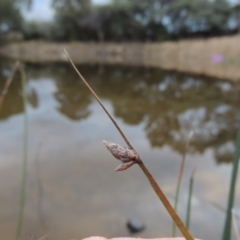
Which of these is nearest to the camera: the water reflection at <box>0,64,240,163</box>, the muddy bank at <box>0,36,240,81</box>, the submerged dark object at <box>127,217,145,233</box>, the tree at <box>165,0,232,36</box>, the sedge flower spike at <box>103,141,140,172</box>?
the sedge flower spike at <box>103,141,140,172</box>

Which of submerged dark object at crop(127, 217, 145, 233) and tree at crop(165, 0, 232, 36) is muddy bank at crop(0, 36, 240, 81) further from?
submerged dark object at crop(127, 217, 145, 233)

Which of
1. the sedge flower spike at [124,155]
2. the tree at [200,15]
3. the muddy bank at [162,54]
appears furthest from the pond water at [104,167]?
the tree at [200,15]

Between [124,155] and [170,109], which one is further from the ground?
[170,109]

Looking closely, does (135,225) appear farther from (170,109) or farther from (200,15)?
(200,15)

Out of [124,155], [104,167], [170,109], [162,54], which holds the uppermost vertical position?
[162,54]

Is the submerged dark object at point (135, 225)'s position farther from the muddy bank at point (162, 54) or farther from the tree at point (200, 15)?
the tree at point (200, 15)

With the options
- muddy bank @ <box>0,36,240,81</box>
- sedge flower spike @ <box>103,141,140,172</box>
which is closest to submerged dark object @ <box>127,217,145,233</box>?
sedge flower spike @ <box>103,141,140,172</box>

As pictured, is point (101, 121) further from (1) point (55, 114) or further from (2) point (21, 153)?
(2) point (21, 153)

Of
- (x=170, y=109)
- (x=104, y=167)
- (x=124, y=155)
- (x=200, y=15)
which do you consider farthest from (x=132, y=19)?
(x=124, y=155)
